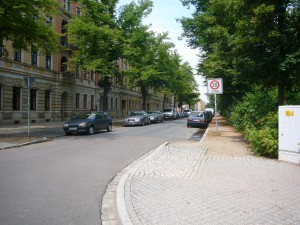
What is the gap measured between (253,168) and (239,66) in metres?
6.00

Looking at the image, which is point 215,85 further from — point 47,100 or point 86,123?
point 47,100

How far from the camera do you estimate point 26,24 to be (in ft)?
48.1

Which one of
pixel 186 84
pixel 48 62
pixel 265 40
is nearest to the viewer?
pixel 265 40

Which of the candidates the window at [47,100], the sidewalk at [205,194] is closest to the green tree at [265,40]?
the sidewalk at [205,194]

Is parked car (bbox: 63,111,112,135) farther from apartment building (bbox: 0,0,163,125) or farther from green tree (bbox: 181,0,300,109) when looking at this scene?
green tree (bbox: 181,0,300,109)

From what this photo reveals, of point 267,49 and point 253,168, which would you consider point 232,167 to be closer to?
point 253,168

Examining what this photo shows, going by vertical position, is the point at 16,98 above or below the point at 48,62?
below

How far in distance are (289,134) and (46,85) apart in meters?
28.1

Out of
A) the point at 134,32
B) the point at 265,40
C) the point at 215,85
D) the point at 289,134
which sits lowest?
the point at 289,134

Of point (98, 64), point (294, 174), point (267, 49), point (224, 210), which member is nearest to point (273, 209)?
point (224, 210)

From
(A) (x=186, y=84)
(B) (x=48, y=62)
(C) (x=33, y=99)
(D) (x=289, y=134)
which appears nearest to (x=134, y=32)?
(B) (x=48, y=62)

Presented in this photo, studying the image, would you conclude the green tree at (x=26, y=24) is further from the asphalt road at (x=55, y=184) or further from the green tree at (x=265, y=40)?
the green tree at (x=265, y=40)

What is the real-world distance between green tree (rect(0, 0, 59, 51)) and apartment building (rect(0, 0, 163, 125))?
1090mm

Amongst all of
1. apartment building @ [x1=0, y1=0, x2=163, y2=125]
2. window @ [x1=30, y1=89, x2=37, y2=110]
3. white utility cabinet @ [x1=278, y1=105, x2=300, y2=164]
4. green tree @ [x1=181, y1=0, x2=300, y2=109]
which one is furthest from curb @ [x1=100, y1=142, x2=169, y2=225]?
window @ [x1=30, y1=89, x2=37, y2=110]
